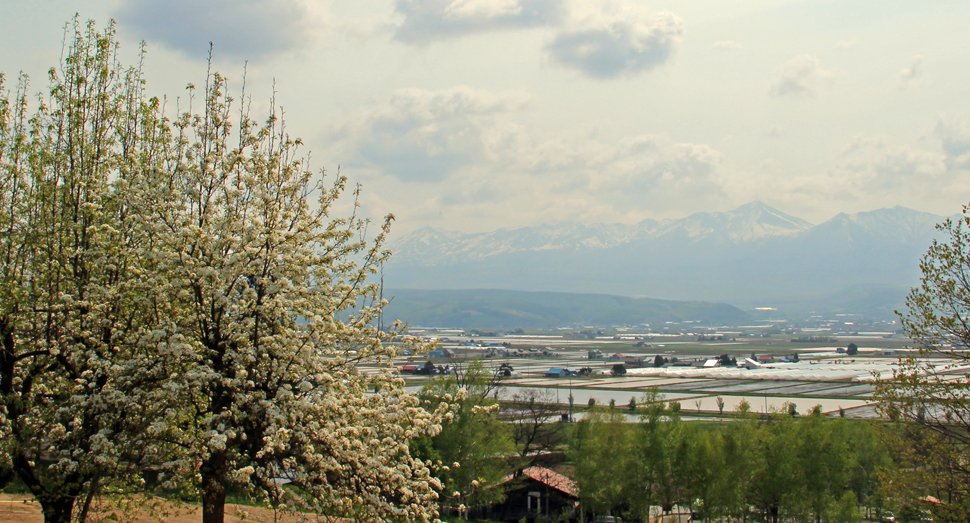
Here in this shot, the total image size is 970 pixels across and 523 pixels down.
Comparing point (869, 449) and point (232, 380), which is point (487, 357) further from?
point (232, 380)

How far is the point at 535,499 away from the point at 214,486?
114ft

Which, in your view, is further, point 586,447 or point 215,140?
point 586,447

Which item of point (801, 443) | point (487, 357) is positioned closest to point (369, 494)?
point (801, 443)

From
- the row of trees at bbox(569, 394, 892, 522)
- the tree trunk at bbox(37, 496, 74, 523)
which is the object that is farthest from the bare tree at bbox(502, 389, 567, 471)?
the tree trunk at bbox(37, 496, 74, 523)

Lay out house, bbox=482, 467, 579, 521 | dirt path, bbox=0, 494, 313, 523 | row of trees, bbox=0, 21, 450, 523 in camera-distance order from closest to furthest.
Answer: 1. row of trees, bbox=0, 21, 450, 523
2. dirt path, bbox=0, 494, 313, 523
3. house, bbox=482, 467, 579, 521

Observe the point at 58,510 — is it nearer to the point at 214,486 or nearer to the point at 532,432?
the point at 214,486

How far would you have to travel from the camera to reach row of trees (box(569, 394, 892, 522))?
37.8 meters

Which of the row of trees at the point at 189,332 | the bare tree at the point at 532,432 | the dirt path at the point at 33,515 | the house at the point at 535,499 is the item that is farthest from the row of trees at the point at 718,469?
the row of trees at the point at 189,332

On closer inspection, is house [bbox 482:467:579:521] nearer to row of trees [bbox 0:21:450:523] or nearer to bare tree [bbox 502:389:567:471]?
bare tree [bbox 502:389:567:471]

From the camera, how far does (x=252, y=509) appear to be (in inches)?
1078

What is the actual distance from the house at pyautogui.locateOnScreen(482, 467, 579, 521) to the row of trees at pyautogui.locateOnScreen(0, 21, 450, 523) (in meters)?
30.5

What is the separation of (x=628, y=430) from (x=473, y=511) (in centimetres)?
1155

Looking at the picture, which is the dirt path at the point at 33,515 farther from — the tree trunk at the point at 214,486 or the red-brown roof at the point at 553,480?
the red-brown roof at the point at 553,480

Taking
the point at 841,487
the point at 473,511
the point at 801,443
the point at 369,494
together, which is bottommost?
the point at 473,511
